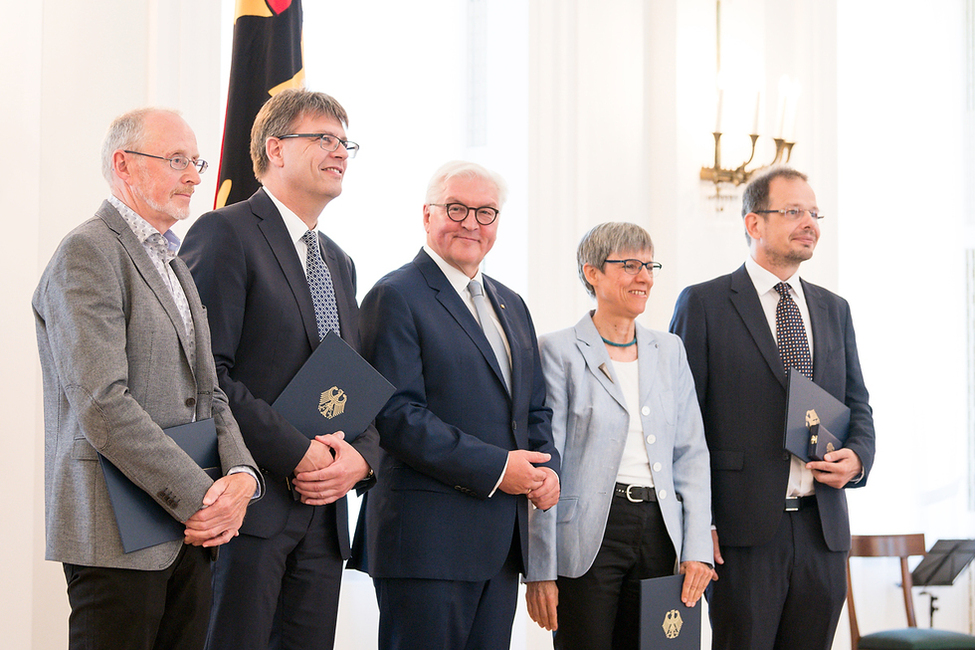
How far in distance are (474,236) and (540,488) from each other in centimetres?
70

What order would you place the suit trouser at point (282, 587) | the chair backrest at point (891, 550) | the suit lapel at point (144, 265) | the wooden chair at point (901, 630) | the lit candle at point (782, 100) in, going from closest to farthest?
1. the suit lapel at point (144, 265)
2. the suit trouser at point (282, 587)
3. the wooden chair at point (901, 630)
4. the chair backrest at point (891, 550)
5. the lit candle at point (782, 100)

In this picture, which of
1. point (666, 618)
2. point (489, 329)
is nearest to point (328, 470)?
point (489, 329)

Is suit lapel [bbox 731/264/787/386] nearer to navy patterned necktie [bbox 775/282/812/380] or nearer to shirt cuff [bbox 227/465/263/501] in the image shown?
navy patterned necktie [bbox 775/282/812/380]

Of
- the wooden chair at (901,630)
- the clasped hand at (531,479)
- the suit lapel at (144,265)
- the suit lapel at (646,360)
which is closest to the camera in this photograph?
the suit lapel at (144,265)

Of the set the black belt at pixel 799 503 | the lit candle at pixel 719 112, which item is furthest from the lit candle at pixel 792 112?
the black belt at pixel 799 503

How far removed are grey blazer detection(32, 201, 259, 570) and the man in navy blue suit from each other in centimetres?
56

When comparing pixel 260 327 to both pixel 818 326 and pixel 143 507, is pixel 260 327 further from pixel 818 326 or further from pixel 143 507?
pixel 818 326

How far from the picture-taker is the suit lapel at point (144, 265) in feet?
6.05

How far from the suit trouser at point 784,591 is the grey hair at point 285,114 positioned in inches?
66.7

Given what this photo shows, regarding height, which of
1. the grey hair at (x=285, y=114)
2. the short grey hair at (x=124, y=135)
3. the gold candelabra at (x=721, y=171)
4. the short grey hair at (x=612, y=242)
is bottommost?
the short grey hair at (x=612, y=242)

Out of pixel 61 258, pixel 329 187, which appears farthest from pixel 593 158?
pixel 61 258

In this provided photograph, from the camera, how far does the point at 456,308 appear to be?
8.04 feet

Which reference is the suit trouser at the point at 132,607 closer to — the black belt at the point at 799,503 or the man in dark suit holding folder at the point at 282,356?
the man in dark suit holding folder at the point at 282,356

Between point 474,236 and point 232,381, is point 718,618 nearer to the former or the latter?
point 474,236
